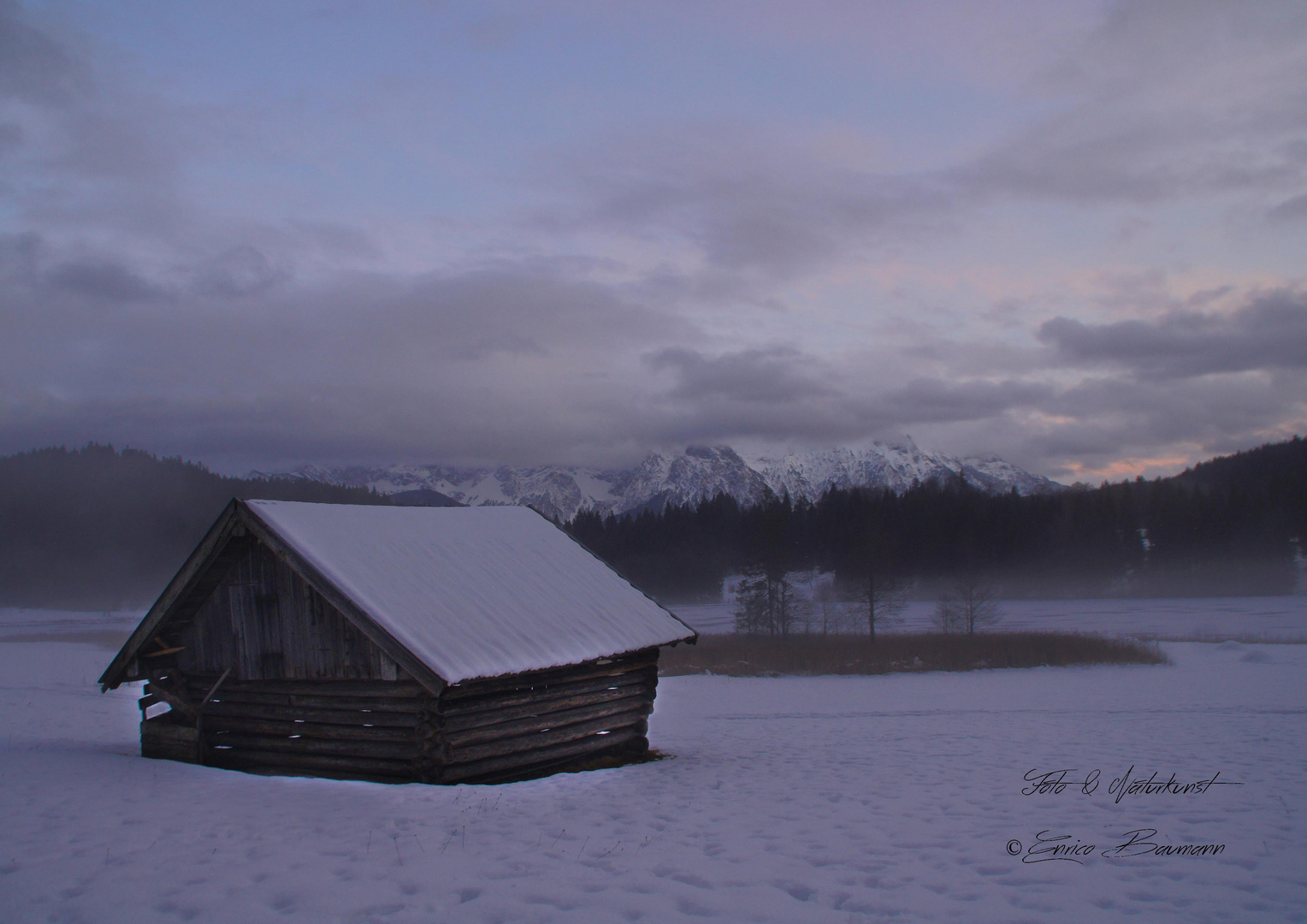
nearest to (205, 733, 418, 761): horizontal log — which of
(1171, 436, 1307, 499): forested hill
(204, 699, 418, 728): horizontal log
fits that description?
(204, 699, 418, 728): horizontal log

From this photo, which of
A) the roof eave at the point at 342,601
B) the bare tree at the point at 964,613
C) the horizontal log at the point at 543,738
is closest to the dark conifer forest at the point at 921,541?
the bare tree at the point at 964,613

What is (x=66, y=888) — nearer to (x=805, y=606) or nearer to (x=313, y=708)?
(x=313, y=708)

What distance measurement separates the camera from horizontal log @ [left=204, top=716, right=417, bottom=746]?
1140cm

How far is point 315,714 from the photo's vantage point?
11.9 m

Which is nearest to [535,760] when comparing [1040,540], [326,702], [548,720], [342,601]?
[548,720]

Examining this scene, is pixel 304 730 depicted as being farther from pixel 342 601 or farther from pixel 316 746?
pixel 342 601

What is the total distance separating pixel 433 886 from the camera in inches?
262

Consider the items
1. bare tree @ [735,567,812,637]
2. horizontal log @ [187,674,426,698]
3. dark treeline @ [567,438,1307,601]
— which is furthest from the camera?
dark treeline @ [567,438,1307,601]

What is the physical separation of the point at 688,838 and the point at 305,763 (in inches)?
274

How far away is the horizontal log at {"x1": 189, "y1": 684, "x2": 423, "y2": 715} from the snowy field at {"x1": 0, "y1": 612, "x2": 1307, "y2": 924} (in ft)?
3.60

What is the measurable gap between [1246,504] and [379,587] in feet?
334

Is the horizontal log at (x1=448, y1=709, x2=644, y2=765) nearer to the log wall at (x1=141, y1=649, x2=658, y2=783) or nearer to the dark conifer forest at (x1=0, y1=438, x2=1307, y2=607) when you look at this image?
the log wall at (x1=141, y1=649, x2=658, y2=783)

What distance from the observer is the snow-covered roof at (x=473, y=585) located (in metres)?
11.4

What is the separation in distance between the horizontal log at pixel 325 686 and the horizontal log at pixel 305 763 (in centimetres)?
101
